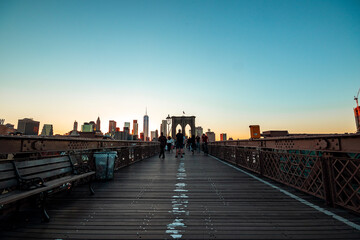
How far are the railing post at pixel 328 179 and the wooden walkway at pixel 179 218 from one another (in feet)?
1.08

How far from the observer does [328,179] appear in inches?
145

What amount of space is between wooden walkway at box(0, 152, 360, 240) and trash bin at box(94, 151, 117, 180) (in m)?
1.23

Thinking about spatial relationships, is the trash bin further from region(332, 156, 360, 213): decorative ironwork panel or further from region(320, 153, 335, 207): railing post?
region(332, 156, 360, 213): decorative ironwork panel

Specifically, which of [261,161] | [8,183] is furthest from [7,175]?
[261,161]

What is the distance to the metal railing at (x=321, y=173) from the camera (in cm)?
328

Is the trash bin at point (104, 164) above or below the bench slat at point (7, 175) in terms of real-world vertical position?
below

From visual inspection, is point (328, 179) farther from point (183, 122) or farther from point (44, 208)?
point (183, 122)

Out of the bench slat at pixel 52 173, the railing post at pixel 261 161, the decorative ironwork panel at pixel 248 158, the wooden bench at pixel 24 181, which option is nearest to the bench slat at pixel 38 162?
the wooden bench at pixel 24 181

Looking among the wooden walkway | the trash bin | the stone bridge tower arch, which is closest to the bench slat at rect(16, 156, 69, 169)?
the wooden walkway

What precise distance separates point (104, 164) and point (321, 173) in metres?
6.13

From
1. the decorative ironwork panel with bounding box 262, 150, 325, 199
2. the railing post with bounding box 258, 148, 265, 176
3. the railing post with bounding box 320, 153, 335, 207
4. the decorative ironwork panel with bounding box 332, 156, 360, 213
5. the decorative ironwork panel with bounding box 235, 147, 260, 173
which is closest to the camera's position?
the decorative ironwork panel with bounding box 332, 156, 360, 213

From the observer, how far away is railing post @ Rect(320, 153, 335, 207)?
11.8ft

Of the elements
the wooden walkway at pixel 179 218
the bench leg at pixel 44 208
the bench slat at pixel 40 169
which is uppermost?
the bench slat at pixel 40 169

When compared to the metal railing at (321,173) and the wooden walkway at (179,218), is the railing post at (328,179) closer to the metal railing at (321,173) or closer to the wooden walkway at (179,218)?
the metal railing at (321,173)
